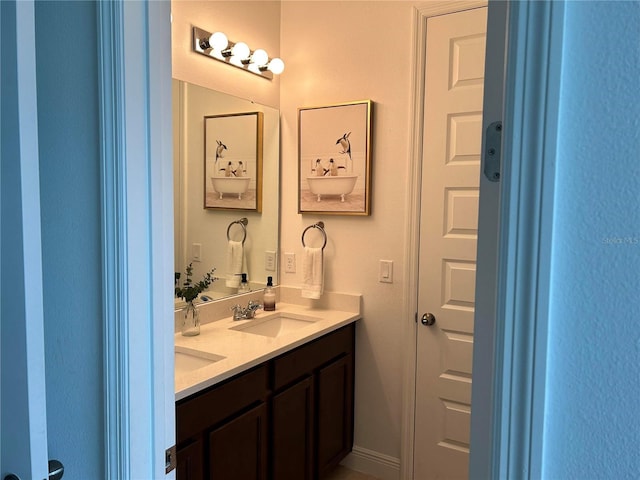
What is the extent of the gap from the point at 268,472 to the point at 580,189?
1.85 meters

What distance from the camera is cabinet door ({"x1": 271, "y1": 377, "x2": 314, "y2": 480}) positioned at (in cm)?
202

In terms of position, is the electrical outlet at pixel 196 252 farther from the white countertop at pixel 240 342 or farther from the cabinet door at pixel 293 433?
the cabinet door at pixel 293 433

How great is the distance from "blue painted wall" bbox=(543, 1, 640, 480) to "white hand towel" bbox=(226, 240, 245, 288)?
2051mm

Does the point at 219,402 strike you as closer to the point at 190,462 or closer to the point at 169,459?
the point at 190,462

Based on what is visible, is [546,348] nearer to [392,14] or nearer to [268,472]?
[268,472]

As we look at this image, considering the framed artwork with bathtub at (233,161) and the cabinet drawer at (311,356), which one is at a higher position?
the framed artwork with bathtub at (233,161)

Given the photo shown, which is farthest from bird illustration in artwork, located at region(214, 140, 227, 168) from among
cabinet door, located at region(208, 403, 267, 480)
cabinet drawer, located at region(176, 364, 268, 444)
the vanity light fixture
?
cabinet door, located at region(208, 403, 267, 480)

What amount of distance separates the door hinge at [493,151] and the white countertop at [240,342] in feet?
4.05

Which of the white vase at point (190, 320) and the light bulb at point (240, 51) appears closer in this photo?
the white vase at point (190, 320)

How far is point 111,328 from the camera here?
3.10 feet

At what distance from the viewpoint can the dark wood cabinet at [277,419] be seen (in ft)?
5.33

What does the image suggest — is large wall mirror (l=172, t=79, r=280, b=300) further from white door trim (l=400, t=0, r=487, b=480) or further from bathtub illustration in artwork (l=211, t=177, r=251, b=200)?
white door trim (l=400, t=0, r=487, b=480)

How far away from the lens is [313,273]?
8.47 feet

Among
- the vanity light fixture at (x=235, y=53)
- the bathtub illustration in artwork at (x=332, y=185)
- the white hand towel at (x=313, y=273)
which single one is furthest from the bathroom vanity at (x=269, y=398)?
the vanity light fixture at (x=235, y=53)
